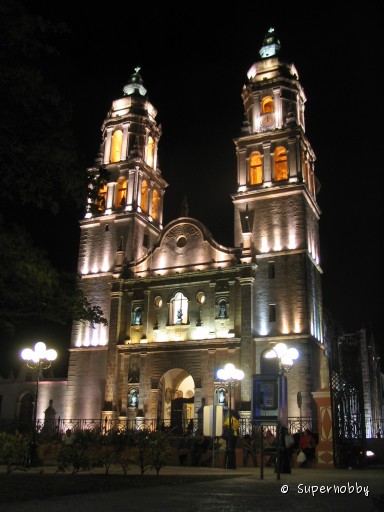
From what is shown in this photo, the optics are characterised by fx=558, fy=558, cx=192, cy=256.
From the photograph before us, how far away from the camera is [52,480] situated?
38.9 feet

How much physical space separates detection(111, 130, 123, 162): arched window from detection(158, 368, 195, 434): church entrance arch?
17.1 metres

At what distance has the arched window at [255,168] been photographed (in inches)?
1485

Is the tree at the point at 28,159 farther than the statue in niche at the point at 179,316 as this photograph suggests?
No

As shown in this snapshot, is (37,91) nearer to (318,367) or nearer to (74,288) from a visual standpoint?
(74,288)

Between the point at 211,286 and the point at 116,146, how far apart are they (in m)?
15.2

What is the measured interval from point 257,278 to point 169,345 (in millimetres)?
6853

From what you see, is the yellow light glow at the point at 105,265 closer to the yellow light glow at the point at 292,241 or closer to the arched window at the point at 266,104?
the yellow light glow at the point at 292,241

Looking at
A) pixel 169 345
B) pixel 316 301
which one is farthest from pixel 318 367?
pixel 169 345

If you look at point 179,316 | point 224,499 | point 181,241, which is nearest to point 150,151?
point 181,241

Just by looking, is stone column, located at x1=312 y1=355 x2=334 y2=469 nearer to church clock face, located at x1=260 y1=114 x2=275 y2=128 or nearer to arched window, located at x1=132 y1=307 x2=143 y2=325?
arched window, located at x1=132 y1=307 x2=143 y2=325

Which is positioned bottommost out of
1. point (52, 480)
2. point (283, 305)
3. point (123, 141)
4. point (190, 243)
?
point (52, 480)

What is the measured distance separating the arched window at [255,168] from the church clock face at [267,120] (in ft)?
7.50

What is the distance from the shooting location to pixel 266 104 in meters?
39.6

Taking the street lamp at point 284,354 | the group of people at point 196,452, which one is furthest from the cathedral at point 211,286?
the street lamp at point 284,354
